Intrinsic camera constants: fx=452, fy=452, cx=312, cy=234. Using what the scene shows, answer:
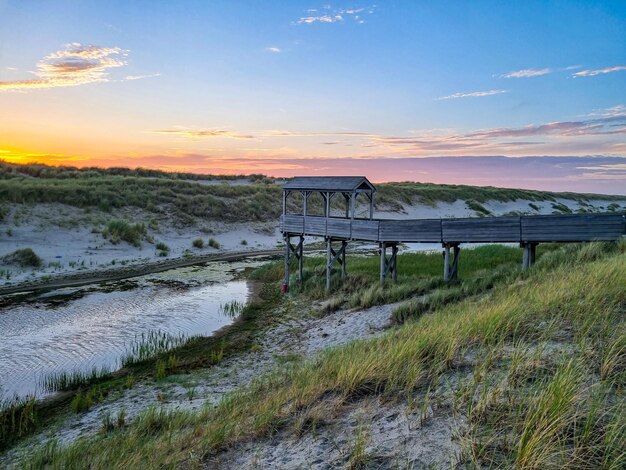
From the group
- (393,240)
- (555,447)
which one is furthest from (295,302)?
(555,447)

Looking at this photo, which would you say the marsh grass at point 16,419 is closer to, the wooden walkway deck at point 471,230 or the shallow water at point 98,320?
the shallow water at point 98,320

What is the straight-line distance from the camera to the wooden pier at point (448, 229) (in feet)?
53.0

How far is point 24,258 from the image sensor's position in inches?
1079

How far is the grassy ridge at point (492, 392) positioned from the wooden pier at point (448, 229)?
7452mm

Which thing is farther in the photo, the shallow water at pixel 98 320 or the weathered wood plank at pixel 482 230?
the weathered wood plank at pixel 482 230

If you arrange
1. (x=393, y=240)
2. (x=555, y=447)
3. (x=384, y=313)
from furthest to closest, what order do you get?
(x=393, y=240) → (x=384, y=313) → (x=555, y=447)

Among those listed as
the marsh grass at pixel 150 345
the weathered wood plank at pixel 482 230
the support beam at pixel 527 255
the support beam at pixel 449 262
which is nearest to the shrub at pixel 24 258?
the marsh grass at pixel 150 345

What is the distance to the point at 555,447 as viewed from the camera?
13.8ft

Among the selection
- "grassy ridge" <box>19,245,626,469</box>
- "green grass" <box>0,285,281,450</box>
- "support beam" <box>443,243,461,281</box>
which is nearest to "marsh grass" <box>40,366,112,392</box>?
"green grass" <box>0,285,281,450</box>

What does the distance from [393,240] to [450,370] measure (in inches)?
544

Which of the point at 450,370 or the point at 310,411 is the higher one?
the point at 450,370

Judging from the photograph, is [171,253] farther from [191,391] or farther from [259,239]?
[191,391]

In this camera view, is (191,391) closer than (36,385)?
Yes

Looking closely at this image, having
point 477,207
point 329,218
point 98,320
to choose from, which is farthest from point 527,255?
point 477,207
